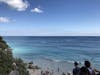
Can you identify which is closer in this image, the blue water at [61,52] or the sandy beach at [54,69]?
the sandy beach at [54,69]

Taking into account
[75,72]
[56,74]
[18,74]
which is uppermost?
[75,72]

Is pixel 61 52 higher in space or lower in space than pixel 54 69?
lower

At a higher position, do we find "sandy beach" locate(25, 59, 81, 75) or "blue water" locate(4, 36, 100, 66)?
"sandy beach" locate(25, 59, 81, 75)

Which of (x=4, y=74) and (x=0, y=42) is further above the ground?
(x=0, y=42)

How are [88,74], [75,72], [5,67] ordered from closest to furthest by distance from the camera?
[88,74]
[75,72]
[5,67]

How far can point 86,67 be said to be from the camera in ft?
28.8

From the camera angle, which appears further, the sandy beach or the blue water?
the blue water

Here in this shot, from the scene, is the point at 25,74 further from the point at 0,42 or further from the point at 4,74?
the point at 0,42

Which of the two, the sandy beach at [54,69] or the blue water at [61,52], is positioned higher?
the sandy beach at [54,69]

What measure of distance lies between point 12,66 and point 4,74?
2.20 metres

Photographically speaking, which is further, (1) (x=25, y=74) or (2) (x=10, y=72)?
(1) (x=25, y=74)

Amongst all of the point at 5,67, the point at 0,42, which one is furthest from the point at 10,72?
the point at 0,42

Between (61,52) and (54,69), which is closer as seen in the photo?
(54,69)

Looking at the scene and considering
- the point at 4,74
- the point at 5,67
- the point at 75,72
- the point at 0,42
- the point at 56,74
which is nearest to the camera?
the point at 75,72
